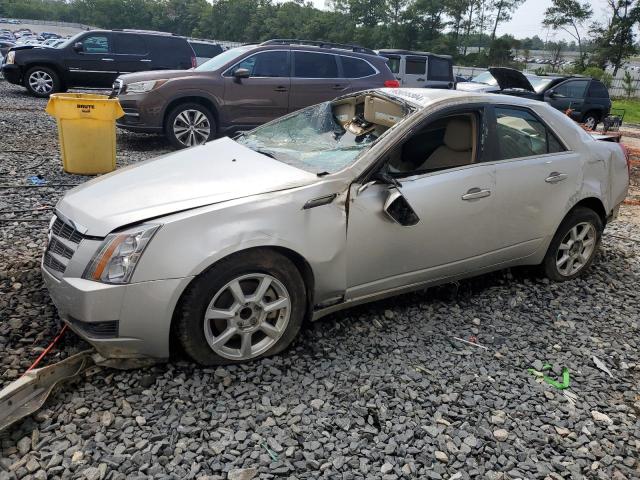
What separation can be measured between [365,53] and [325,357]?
8.20m

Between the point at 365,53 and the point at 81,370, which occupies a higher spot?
the point at 365,53

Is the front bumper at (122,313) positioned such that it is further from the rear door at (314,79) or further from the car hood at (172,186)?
the rear door at (314,79)

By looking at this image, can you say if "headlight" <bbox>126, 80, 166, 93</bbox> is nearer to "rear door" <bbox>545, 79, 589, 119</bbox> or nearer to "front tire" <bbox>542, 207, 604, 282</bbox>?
"front tire" <bbox>542, 207, 604, 282</bbox>

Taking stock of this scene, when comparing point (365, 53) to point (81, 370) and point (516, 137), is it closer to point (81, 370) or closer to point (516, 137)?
point (516, 137)

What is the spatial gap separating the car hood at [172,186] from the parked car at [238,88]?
508cm

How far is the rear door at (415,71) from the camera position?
1683 centimetres

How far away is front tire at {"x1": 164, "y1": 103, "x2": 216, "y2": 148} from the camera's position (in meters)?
8.49

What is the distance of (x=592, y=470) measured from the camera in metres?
2.53

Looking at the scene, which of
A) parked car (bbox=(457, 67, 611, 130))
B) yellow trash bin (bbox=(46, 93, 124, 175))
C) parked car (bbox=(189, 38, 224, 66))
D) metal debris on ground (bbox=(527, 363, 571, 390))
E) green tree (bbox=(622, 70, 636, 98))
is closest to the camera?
metal debris on ground (bbox=(527, 363, 571, 390))

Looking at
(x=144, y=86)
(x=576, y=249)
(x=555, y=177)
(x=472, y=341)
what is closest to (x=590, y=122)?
(x=144, y=86)

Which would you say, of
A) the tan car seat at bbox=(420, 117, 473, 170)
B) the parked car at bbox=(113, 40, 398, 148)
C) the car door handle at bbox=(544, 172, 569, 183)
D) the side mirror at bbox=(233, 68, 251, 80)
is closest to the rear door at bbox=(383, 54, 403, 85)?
the parked car at bbox=(113, 40, 398, 148)

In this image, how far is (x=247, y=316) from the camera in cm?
297

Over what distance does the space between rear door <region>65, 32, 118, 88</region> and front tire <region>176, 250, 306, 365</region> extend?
12398 mm

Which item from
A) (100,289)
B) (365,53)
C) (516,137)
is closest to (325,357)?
(100,289)
